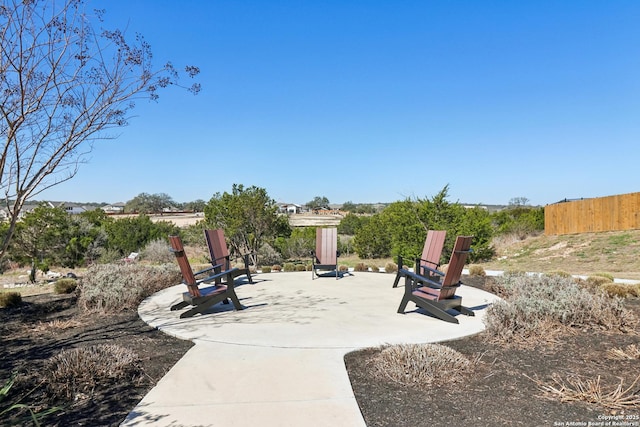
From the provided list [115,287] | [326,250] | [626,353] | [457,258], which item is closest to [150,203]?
[326,250]

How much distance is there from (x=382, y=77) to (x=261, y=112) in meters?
5.54

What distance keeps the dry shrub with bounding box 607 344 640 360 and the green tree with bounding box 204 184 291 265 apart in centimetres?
1191

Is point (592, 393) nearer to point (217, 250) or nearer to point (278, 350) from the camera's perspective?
point (278, 350)

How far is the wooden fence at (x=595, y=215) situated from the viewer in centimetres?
1688

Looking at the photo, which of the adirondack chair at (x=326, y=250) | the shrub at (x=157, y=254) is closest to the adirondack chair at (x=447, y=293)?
the adirondack chair at (x=326, y=250)

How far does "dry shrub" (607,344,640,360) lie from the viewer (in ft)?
11.8

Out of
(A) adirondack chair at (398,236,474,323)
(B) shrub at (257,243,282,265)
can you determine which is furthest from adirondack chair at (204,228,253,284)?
(B) shrub at (257,243,282,265)

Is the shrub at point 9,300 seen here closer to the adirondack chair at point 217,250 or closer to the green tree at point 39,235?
the adirondack chair at point 217,250

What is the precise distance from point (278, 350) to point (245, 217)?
36.9 feet

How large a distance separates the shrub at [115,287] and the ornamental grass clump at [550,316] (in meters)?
5.21

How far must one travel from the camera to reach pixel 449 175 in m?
16.4

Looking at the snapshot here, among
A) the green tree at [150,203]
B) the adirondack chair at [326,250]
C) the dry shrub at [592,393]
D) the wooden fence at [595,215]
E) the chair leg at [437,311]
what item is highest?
the green tree at [150,203]

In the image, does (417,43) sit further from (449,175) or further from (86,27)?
(86,27)

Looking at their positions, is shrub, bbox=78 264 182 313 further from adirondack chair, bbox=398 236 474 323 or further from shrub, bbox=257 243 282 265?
shrub, bbox=257 243 282 265
